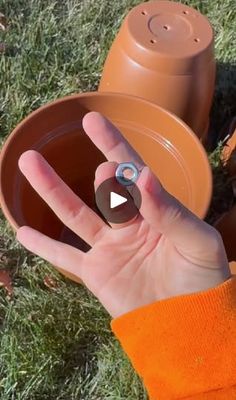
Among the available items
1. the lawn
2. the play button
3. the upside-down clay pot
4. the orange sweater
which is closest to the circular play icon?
the play button

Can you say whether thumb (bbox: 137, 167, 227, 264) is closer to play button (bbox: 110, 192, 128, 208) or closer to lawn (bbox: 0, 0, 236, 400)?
play button (bbox: 110, 192, 128, 208)

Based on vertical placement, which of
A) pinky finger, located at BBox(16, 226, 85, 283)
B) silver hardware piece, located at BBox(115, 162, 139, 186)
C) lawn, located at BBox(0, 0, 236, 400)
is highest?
silver hardware piece, located at BBox(115, 162, 139, 186)

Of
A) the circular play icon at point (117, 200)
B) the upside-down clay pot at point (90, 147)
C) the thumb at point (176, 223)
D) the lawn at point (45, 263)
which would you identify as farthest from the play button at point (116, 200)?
the lawn at point (45, 263)

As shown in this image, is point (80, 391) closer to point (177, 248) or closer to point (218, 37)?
point (177, 248)

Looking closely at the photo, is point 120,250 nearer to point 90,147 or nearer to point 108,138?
point 108,138

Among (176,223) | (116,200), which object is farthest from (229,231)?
(176,223)

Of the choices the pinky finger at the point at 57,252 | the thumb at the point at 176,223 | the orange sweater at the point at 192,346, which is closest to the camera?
the thumb at the point at 176,223

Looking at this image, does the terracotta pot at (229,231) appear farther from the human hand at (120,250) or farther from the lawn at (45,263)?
the human hand at (120,250)
